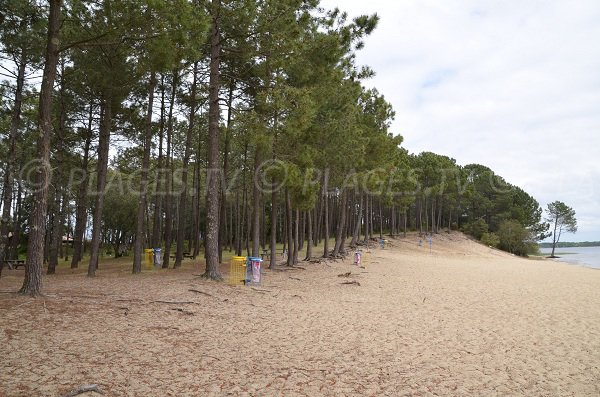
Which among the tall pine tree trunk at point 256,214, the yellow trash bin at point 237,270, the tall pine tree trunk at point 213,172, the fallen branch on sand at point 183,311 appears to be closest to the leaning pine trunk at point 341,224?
the tall pine tree trunk at point 256,214

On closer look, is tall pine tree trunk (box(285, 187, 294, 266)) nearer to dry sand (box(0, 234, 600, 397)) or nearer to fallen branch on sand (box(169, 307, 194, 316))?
dry sand (box(0, 234, 600, 397))

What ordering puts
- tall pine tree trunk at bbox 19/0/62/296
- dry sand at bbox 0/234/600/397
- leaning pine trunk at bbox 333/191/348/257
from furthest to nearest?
leaning pine trunk at bbox 333/191/348/257
tall pine tree trunk at bbox 19/0/62/296
dry sand at bbox 0/234/600/397

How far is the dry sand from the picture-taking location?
4980mm

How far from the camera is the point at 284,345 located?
6754mm

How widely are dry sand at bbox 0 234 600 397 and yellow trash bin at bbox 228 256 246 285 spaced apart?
1.00m

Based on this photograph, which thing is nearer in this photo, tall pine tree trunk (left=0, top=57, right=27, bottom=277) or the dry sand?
the dry sand

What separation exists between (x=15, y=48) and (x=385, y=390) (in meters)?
14.9

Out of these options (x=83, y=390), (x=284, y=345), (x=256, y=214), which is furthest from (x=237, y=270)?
(x=83, y=390)

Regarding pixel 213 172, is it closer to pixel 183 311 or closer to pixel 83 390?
pixel 183 311

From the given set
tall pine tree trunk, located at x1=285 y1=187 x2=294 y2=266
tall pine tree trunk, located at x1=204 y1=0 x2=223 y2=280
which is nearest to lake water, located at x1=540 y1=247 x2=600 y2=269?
tall pine tree trunk, located at x1=285 y1=187 x2=294 y2=266

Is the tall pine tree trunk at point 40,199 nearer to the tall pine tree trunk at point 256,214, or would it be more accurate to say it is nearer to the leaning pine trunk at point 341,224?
the tall pine tree trunk at point 256,214

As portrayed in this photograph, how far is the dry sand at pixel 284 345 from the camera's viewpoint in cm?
498

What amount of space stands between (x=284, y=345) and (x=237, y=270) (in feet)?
22.0

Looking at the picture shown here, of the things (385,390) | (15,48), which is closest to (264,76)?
(15,48)
